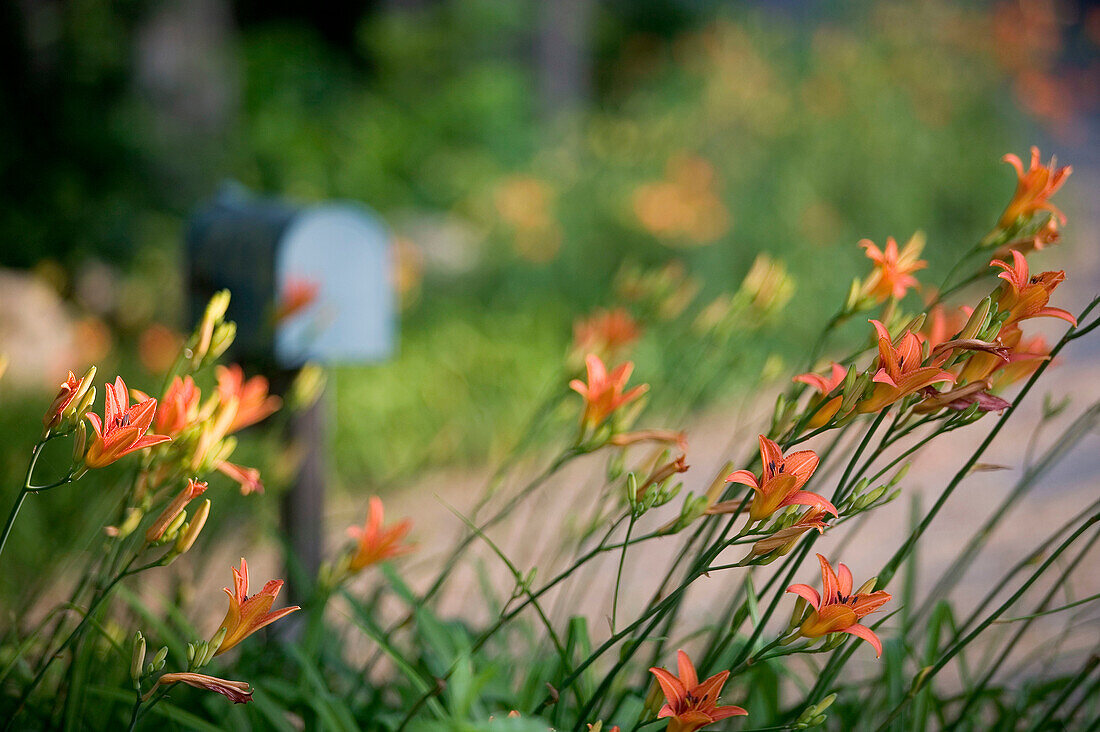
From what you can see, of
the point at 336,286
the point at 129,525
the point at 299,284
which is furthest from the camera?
the point at 336,286

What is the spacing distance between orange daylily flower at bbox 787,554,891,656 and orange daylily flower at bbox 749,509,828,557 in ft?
0.10

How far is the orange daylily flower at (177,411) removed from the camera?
0.88 metres

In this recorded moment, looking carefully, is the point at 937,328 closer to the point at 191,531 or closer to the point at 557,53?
the point at 191,531

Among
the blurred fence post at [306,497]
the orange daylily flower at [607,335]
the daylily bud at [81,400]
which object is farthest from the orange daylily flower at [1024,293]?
the blurred fence post at [306,497]

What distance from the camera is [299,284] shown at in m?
1.74

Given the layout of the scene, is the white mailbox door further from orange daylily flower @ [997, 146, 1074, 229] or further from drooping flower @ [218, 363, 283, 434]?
orange daylily flower @ [997, 146, 1074, 229]

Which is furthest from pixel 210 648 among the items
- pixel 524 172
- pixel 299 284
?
pixel 524 172

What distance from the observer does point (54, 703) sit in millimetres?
1021

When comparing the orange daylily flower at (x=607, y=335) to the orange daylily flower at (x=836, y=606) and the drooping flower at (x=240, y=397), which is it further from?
the orange daylily flower at (x=836, y=606)

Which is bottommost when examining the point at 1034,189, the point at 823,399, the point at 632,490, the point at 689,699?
the point at 689,699

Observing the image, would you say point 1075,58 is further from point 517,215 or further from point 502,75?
point 517,215

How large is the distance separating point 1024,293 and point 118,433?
74 centimetres

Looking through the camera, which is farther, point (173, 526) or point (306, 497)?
point (306, 497)

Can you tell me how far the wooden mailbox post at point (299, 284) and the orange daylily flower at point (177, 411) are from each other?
0.81 metres
